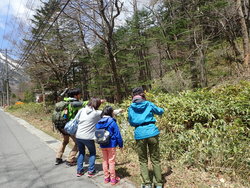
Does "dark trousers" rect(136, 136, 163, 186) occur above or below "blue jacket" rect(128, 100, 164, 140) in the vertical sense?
below

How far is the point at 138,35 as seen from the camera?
17922 mm

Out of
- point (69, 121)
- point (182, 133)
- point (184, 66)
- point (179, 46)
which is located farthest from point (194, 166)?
point (179, 46)

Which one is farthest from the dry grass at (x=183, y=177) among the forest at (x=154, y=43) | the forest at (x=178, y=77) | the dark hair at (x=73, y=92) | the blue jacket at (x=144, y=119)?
the forest at (x=154, y=43)

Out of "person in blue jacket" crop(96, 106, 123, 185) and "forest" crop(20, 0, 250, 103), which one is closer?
"person in blue jacket" crop(96, 106, 123, 185)

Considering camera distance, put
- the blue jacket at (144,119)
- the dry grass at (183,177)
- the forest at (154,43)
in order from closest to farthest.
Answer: the blue jacket at (144,119) < the dry grass at (183,177) < the forest at (154,43)

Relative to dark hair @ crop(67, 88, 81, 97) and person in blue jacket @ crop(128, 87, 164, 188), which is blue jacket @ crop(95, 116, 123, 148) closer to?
person in blue jacket @ crop(128, 87, 164, 188)

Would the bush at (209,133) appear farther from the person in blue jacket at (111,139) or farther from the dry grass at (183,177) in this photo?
the person in blue jacket at (111,139)

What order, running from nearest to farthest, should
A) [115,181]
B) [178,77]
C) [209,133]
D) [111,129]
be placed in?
1. [111,129]
2. [115,181]
3. [209,133]
4. [178,77]

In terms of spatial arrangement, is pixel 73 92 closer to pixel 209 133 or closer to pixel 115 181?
pixel 115 181

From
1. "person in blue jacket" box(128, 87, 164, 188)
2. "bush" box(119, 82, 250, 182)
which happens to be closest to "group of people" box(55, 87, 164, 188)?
"person in blue jacket" box(128, 87, 164, 188)

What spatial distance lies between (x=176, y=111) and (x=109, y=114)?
2.15 metres

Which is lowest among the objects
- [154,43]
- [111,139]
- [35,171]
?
[35,171]

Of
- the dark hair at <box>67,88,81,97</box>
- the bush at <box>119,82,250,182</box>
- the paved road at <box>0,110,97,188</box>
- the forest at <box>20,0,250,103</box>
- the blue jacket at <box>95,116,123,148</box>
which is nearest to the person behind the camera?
the blue jacket at <box>95,116,123,148</box>

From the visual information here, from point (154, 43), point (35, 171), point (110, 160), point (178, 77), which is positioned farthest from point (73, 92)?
point (154, 43)
